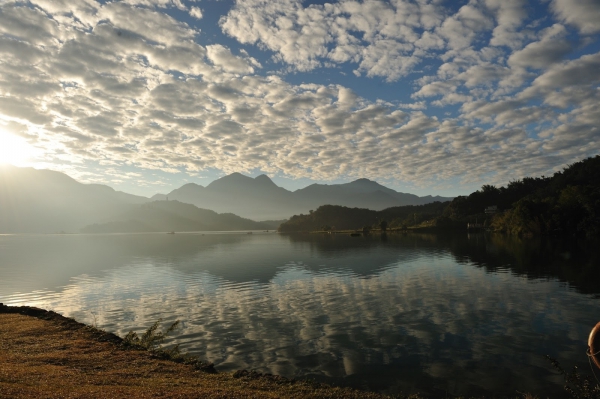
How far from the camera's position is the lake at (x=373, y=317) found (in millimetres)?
19516

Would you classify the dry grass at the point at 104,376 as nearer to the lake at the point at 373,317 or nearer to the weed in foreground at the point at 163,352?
the weed in foreground at the point at 163,352

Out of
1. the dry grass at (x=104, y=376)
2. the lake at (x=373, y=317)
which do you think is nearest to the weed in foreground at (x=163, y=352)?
the dry grass at (x=104, y=376)

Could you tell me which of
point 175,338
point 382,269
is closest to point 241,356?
point 175,338

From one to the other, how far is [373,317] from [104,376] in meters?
21.8

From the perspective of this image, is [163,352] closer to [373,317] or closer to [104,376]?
[104,376]

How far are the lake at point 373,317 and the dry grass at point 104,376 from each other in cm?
326

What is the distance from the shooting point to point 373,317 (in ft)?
101

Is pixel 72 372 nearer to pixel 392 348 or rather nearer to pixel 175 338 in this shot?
pixel 175 338

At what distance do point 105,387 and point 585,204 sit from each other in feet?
581

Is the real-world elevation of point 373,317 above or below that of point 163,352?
below

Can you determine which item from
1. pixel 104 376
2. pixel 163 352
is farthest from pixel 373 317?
pixel 104 376

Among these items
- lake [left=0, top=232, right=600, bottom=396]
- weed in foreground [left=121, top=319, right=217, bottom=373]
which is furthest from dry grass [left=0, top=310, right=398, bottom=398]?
lake [left=0, top=232, right=600, bottom=396]

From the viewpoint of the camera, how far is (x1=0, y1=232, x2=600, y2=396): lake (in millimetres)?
19516

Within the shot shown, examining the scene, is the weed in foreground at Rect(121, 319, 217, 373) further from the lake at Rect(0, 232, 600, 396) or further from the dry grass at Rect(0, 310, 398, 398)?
the lake at Rect(0, 232, 600, 396)
